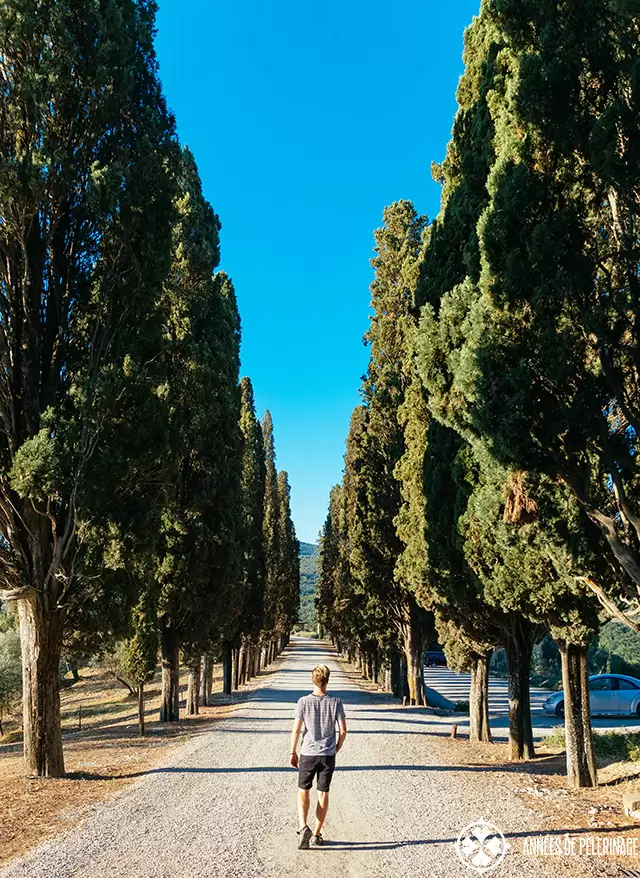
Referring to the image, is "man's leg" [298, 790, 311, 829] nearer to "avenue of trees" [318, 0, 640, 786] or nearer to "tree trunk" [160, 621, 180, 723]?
"avenue of trees" [318, 0, 640, 786]

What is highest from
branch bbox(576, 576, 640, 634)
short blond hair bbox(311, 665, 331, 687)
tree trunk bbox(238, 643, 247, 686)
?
branch bbox(576, 576, 640, 634)

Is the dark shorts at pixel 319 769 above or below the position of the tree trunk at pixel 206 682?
above

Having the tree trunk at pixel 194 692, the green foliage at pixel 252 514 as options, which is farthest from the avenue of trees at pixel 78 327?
the green foliage at pixel 252 514

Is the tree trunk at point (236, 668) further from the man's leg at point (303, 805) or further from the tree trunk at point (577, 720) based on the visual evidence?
the man's leg at point (303, 805)

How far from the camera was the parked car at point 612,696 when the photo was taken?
70.6 ft

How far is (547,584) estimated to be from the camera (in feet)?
27.1

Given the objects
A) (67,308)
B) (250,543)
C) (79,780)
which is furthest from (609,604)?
(250,543)

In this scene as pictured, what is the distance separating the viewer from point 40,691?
9.48 meters

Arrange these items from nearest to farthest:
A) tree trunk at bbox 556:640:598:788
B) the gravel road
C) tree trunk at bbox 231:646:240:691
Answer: the gravel road, tree trunk at bbox 556:640:598:788, tree trunk at bbox 231:646:240:691

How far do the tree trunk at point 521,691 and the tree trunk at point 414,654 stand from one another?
374 inches

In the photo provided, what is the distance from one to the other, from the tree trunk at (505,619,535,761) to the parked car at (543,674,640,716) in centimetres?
1111

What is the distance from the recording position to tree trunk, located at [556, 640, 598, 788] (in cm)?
859

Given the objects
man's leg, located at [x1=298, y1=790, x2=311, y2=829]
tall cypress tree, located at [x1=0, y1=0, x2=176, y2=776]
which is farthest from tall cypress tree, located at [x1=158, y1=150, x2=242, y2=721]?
man's leg, located at [x1=298, y1=790, x2=311, y2=829]

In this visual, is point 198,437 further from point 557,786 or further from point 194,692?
point 557,786
